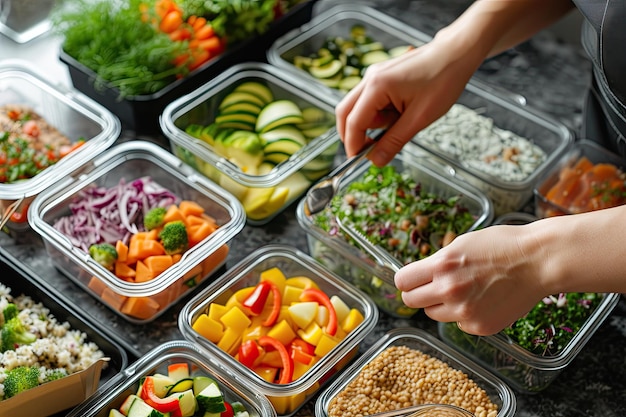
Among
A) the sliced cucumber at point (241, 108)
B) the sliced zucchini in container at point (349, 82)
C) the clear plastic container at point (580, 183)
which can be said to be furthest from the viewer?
the sliced zucchini in container at point (349, 82)

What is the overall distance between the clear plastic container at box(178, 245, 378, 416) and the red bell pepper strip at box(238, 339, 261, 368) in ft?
0.10

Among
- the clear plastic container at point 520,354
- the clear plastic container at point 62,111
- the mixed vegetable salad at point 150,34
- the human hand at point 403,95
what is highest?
the human hand at point 403,95

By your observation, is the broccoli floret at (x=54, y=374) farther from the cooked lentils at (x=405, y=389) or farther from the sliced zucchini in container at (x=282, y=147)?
the sliced zucchini in container at (x=282, y=147)

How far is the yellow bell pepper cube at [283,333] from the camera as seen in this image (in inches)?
75.1

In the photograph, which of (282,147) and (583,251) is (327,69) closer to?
(282,147)

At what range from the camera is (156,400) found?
5.68 feet

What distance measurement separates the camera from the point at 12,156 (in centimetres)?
227

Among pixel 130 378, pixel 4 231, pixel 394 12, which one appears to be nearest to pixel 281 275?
pixel 130 378

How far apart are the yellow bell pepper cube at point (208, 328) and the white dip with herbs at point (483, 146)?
34.0 inches

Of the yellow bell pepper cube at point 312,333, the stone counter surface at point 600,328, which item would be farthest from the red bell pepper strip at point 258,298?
the stone counter surface at point 600,328

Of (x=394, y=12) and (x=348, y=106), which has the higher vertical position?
(x=348, y=106)

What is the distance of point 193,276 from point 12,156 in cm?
67

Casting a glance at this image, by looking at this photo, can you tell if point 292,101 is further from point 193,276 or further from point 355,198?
point 193,276

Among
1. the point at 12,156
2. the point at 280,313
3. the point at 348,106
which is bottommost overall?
the point at 280,313
